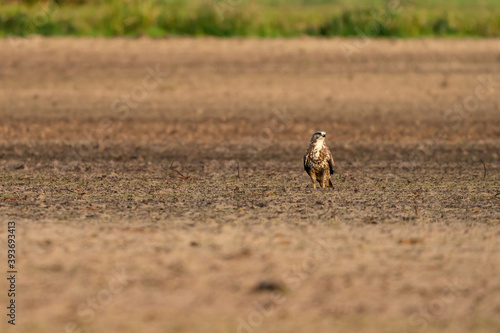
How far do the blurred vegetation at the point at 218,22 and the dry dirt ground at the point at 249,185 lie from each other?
0.87 metres

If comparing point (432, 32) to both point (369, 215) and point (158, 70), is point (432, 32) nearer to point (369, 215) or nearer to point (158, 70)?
point (158, 70)

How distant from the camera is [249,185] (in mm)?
9664

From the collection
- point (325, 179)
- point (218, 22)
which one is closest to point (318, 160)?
point (325, 179)

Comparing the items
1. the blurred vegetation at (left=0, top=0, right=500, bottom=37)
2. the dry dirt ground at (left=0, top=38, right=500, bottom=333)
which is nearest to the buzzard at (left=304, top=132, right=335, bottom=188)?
the dry dirt ground at (left=0, top=38, right=500, bottom=333)

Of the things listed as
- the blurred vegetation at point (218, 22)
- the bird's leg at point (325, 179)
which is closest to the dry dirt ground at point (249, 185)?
the bird's leg at point (325, 179)

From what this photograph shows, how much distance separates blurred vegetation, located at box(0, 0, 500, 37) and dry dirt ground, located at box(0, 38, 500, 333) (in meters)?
0.87

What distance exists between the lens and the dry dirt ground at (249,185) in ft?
17.6

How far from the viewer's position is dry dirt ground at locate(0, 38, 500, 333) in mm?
5352

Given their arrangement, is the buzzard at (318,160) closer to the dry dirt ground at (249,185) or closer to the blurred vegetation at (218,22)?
the dry dirt ground at (249,185)

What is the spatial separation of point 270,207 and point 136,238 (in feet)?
5.84

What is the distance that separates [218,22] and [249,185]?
1110cm

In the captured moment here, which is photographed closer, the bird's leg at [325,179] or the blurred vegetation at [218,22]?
the bird's leg at [325,179]

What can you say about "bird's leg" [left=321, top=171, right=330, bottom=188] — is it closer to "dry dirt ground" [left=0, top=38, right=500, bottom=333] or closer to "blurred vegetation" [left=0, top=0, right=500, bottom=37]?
"dry dirt ground" [left=0, top=38, right=500, bottom=333]

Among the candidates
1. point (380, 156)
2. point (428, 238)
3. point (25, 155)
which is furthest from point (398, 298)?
point (25, 155)
